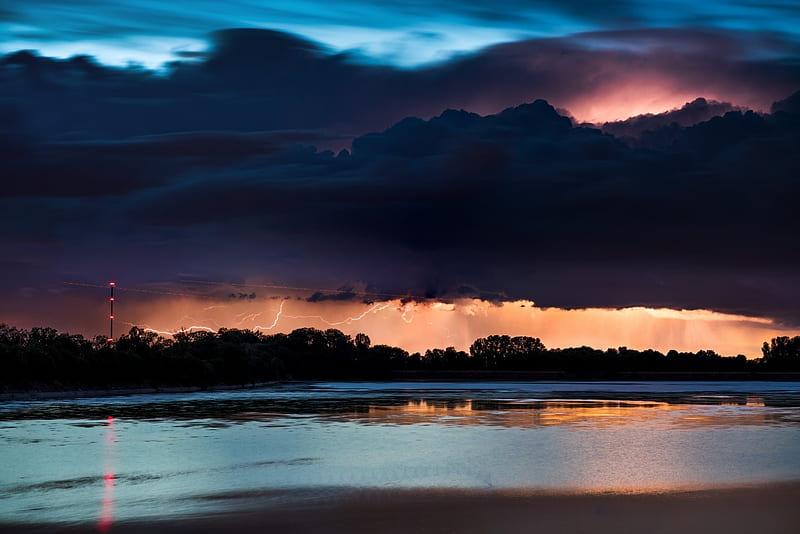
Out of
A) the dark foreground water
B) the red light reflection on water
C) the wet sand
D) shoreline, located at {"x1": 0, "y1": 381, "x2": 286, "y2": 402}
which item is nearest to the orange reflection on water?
the dark foreground water

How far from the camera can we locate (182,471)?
27.3 meters

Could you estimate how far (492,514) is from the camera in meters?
19.1

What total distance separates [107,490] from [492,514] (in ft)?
31.2

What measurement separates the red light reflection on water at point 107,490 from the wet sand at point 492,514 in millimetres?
195

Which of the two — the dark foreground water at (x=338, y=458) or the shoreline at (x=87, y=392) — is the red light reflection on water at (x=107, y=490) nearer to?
the dark foreground water at (x=338, y=458)

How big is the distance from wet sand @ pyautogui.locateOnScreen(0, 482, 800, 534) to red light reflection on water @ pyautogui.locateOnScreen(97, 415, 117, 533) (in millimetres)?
195

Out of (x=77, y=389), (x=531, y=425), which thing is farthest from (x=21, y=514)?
(x=77, y=389)

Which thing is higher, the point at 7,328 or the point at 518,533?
the point at 7,328

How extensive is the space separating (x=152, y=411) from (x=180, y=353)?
75943 mm

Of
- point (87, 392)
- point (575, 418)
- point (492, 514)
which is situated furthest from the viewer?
point (87, 392)

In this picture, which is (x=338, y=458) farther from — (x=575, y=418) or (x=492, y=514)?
(x=575, y=418)

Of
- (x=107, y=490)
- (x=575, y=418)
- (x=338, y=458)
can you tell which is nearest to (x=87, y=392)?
(x=575, y=418)

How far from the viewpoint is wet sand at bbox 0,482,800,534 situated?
17.4 metres

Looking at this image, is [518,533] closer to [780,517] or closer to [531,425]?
[780,517]
